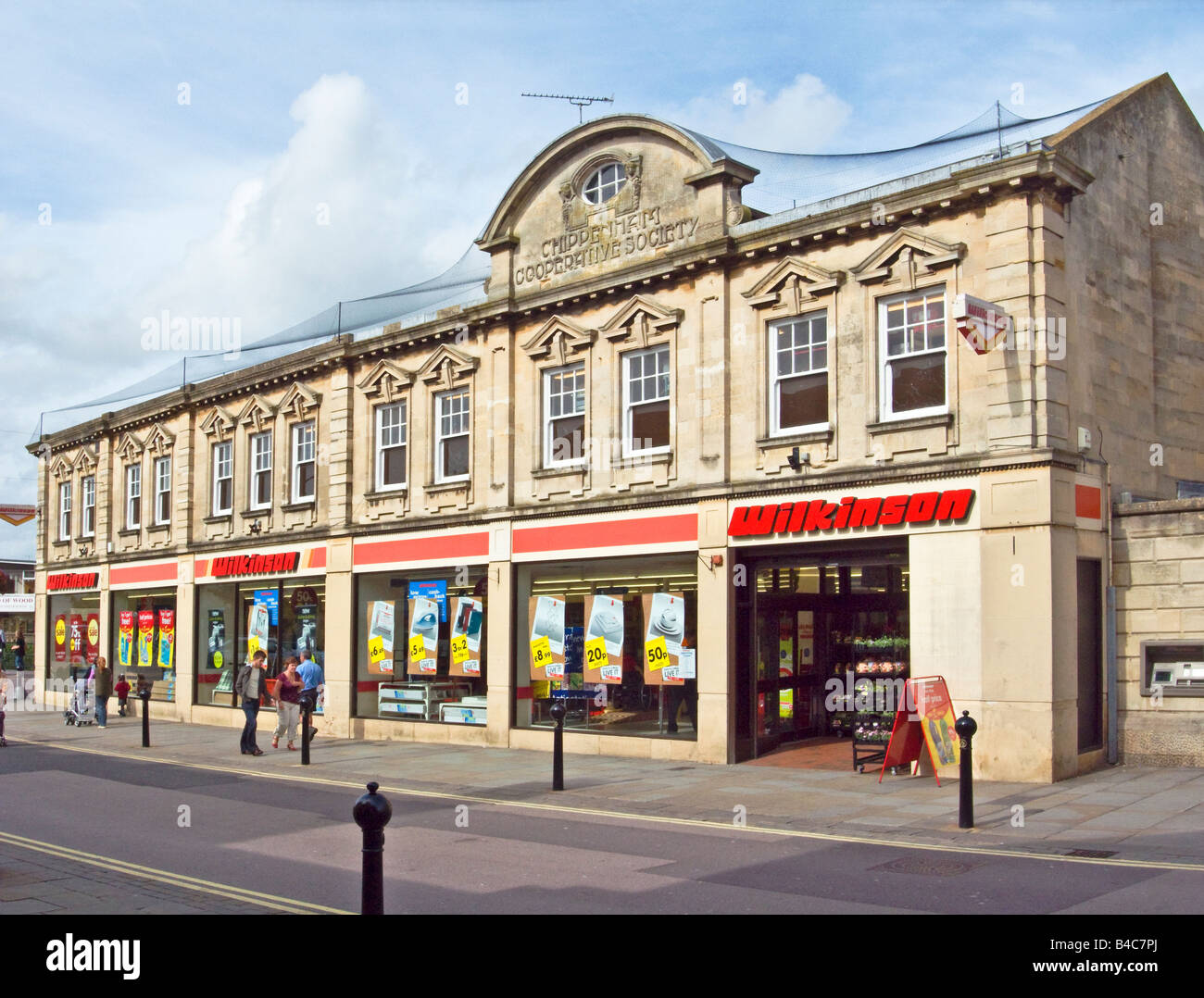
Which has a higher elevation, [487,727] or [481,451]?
[481,451]

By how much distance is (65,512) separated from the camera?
37.6m

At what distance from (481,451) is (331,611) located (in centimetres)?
574

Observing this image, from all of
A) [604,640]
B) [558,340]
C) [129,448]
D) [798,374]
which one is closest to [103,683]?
[129,448]

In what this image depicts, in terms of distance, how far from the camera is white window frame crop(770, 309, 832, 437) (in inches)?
681

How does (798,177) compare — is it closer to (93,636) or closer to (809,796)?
(809,796)

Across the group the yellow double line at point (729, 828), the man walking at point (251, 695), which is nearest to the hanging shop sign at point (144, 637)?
the man walking at point (251, 695)

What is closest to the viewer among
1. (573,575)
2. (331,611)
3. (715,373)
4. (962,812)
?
(962,812)

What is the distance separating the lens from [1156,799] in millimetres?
13039

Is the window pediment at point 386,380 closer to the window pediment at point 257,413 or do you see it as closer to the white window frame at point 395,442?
the white window frame at point 395,442

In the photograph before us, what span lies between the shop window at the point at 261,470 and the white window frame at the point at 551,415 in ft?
32.0

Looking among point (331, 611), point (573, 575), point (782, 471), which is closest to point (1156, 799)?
point (782, 471)

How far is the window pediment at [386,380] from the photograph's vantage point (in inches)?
955

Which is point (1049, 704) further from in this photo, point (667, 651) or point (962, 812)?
point (667, 651)

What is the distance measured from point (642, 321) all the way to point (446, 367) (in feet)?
16.9
